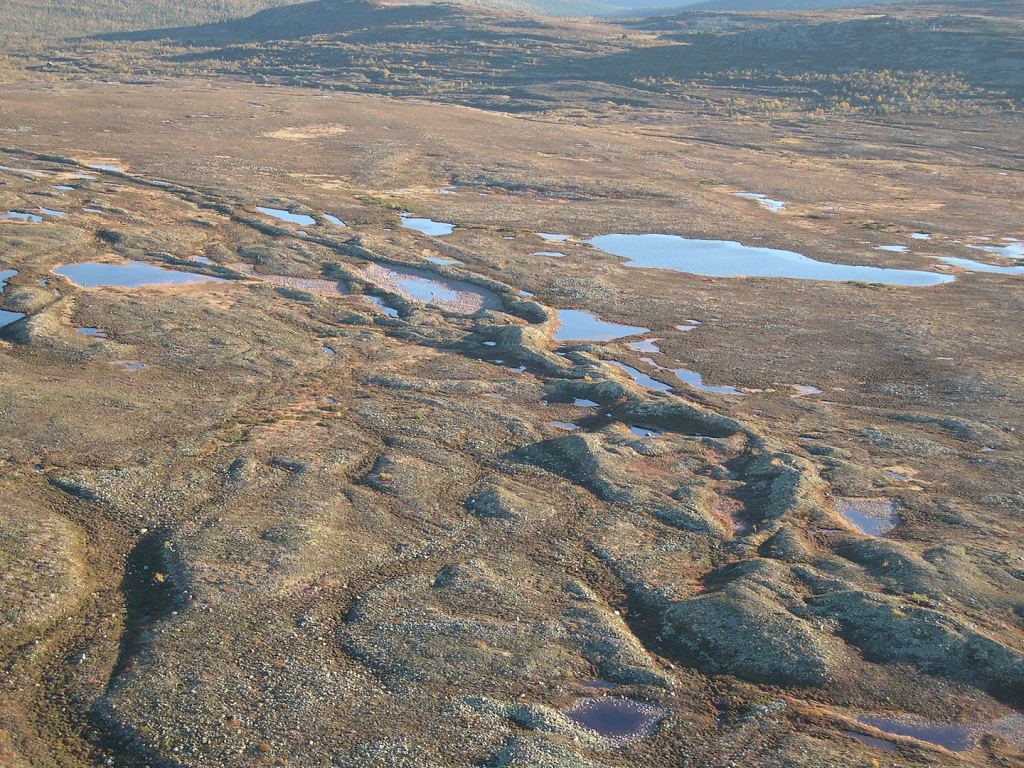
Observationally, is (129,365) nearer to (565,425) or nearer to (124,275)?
(124,275)

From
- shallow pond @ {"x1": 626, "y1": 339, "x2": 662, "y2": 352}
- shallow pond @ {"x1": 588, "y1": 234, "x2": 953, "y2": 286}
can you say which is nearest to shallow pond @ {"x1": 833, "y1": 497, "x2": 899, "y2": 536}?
shallow pond @ {"x1": 626, "y1": 339, "x2": 662, "y2": 352}

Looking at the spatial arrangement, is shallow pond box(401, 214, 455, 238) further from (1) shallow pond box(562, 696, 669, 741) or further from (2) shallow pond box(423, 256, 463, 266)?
(1) shallow pond box(562, 696, 669, 741)

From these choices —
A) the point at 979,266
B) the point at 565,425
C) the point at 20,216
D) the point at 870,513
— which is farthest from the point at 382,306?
the point at 979,266

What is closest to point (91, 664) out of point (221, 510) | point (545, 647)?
point (221, 510)

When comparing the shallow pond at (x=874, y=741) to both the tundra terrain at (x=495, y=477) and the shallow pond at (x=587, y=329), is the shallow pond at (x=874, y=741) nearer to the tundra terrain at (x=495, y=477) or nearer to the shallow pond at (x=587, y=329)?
the tundra terrain at (x=495, y=477)

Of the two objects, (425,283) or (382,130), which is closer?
(425,283)

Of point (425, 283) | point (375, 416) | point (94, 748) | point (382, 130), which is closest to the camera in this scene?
point (94, 748)

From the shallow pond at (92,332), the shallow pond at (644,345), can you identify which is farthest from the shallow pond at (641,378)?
the shallow pond at (92,332)

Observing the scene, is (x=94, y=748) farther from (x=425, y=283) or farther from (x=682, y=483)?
(x=425, y=283)
